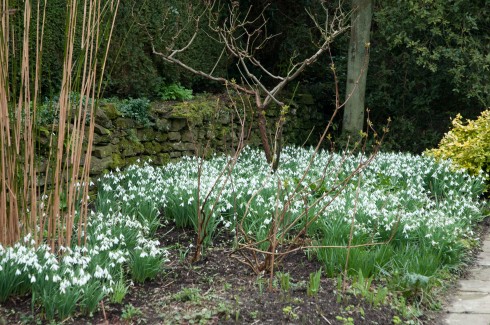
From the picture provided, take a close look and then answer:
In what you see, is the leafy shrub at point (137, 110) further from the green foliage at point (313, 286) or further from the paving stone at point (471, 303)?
the paving stone at point (471, 303)

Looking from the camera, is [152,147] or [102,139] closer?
[102,139]

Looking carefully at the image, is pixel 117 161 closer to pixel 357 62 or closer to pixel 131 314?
pixel 131 314

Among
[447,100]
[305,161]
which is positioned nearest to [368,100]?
[447,100]

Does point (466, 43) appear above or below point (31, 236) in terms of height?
above

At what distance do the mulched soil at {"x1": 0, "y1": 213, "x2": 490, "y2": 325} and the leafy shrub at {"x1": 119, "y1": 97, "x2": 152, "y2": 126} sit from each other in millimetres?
2824

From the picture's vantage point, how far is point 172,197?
5.03 metres

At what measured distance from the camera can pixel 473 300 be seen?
4125mm

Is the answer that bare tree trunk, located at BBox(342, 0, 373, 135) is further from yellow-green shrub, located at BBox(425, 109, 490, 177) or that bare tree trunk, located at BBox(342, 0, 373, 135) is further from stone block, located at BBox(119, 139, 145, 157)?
stone block, located at BBox(119, 139, 145, 157)

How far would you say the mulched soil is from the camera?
10.9 ft

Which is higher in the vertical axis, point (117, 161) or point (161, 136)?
point (161, 136)

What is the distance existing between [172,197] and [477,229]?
8.95 feet

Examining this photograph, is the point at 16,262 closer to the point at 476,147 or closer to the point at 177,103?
the point at 177,103

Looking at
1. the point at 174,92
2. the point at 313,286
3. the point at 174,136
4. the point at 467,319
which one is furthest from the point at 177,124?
the point at 467,319

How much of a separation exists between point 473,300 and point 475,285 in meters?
0.34
